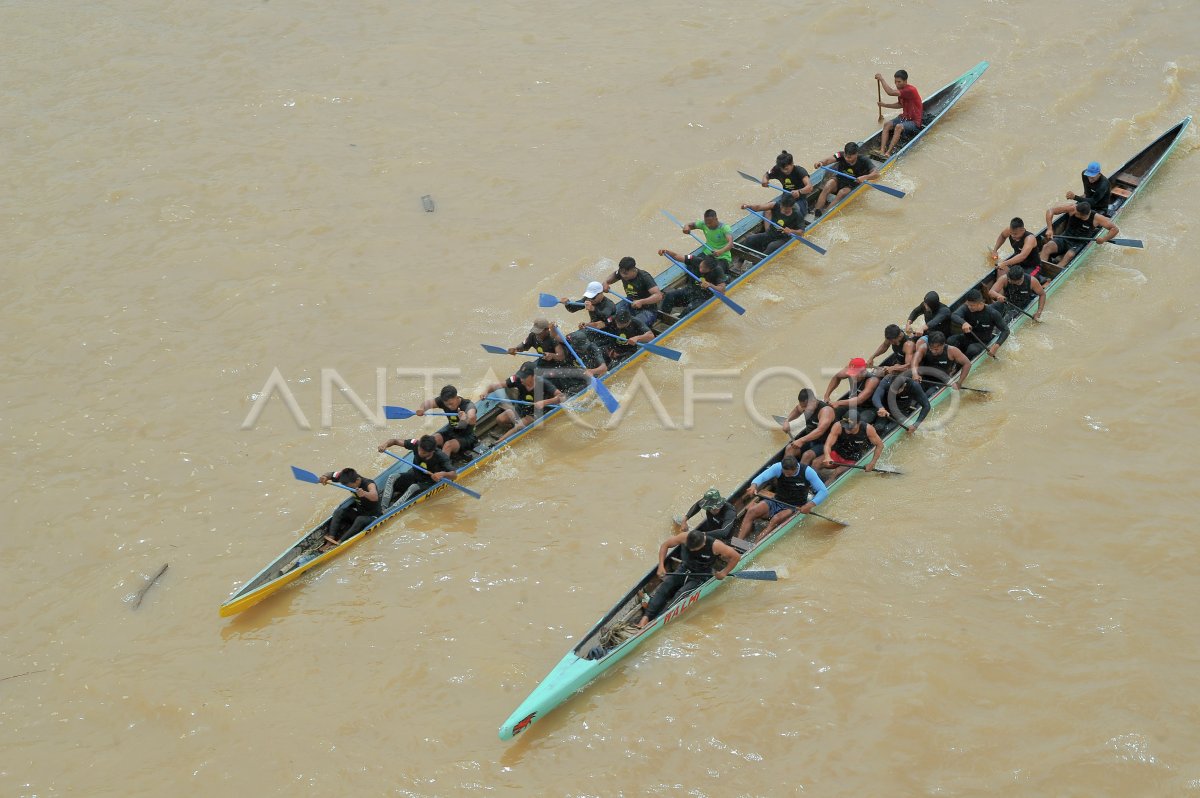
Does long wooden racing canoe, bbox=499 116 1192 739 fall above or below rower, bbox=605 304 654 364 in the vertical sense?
below

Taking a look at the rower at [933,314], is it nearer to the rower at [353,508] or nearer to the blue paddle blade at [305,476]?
the rower at [353,508]

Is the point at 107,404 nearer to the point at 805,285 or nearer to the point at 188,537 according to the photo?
the point at 188,537

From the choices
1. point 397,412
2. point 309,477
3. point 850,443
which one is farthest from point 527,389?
point 850,443

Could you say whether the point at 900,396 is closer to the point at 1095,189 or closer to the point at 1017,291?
the point at 1017,291

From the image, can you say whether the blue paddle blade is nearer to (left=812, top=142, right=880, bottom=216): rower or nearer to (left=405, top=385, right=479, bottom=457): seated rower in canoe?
(left=405, top=385, right=479, bottom=457): seated rower in canoe

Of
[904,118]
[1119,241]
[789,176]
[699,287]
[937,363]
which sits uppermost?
[904,118]

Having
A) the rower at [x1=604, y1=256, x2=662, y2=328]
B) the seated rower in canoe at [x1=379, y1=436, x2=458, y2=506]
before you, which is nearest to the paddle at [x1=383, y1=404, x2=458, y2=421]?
the seated rower in canoe at [x1=379, y1=436, x2=458, y2=506]
